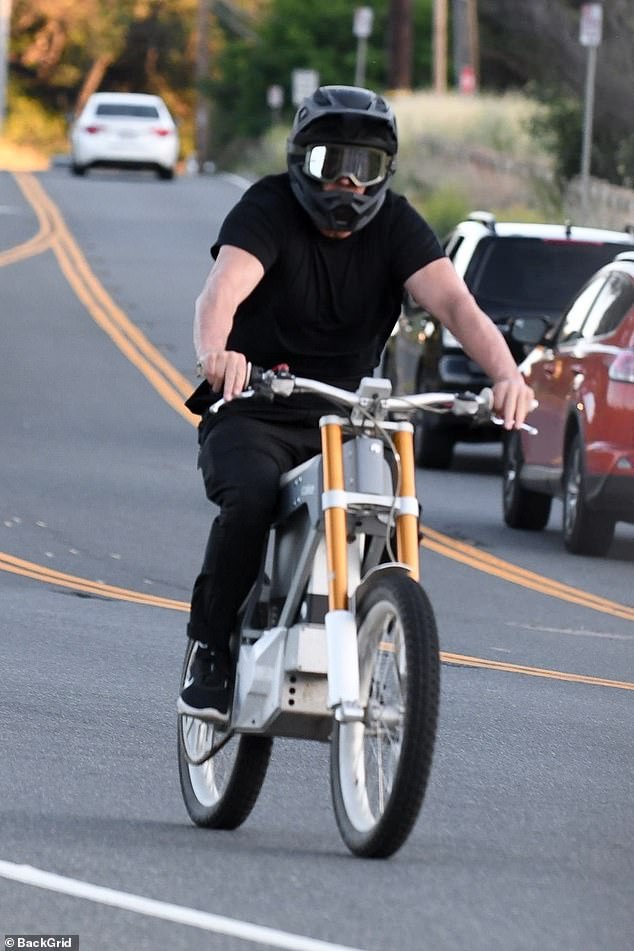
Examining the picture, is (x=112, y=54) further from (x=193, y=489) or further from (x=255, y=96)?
(x=193, y=489)

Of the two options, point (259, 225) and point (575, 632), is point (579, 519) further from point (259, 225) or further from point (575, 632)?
point (259, 225)

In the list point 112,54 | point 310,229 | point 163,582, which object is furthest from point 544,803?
point 112,54

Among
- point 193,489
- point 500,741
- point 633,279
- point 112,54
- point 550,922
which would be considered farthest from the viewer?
point 112,54

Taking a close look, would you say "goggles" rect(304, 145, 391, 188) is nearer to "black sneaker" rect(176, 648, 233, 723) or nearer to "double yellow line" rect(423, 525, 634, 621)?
"black sneaker" rect(176, 648, 233, 723)

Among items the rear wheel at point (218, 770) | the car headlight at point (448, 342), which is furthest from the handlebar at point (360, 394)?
the car headlight at point (448, 342)

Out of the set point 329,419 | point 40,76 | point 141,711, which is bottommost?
point 40,76

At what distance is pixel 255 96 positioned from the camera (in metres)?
73.9

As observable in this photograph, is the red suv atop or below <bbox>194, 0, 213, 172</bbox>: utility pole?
atop

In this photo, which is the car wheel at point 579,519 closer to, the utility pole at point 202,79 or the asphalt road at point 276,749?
the asphalt road at point 276,749

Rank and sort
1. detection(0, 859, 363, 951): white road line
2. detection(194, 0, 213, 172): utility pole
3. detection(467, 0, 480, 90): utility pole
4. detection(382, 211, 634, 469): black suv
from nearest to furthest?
1. detection(0, 859, 363, 951): white road line
2. detection(382, 211, 634, 469): black suv
3. detection(467, 0, 480, 90): utility pole
4. detection(194, 0, 213, 172): utility pole

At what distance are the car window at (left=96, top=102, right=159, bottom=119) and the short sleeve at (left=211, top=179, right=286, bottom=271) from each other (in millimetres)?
47114

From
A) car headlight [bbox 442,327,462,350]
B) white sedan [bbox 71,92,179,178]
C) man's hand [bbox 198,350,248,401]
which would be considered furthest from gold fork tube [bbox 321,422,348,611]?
white sedan [bbox 71,92,179,178]

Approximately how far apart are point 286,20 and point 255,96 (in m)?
2.74

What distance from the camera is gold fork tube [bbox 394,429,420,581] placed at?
6434 millimetres
